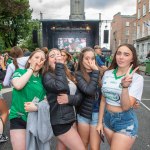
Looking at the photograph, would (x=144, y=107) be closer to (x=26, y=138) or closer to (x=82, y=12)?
(x=26, y=138)

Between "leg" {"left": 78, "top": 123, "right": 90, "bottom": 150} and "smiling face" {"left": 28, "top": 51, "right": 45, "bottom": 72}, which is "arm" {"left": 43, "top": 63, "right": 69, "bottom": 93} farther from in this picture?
"leg" {"left": 78, "top": 123, "right": 90, "bottom": 150}

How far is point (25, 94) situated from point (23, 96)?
0.11 feet

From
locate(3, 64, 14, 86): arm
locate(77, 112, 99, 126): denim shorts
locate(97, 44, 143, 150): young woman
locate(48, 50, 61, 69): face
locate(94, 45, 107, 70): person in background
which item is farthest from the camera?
locate(94, 45, 107, 70): person in background

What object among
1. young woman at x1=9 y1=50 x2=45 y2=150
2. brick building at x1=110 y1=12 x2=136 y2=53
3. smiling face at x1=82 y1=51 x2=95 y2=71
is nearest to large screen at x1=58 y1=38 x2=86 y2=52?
smiling face at x1=82 y1=51 x2=95 y2=71

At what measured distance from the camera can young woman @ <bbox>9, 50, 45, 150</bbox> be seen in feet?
10.6

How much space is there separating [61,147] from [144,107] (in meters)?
6.05

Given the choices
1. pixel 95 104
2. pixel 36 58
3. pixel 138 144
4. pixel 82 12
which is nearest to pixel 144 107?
pixel 138 144

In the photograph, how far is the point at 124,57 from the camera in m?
3.21

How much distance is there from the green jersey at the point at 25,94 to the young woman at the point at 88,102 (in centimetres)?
48

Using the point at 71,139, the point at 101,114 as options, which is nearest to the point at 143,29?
the point at 101,114

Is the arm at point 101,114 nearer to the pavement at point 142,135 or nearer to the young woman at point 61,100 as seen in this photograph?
the young woman at point 61,100

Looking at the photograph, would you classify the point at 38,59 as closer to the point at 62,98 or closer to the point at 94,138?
the point at 62,98

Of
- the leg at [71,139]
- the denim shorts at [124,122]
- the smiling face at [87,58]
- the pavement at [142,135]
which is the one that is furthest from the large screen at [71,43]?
the denim shorts at [124,122]

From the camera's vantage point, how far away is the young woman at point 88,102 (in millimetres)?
3500
